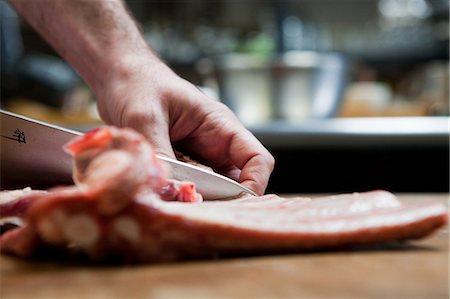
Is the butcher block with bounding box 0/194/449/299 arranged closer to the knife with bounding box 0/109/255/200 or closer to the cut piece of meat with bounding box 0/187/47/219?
the cut piece of meat with bounding box 0/187/47/219

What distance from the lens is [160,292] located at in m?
0.67

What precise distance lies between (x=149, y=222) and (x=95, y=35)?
89 cm

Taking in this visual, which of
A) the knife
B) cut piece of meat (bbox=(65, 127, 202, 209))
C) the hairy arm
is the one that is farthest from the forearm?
cut piece of meat (bbox=(65, 127, 202, 209))

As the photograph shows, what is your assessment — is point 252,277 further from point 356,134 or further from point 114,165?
point 356,134

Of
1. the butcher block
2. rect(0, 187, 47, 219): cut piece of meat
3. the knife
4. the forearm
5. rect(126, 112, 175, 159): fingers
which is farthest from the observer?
the forearm

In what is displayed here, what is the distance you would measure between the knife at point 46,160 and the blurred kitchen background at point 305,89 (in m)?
1.40

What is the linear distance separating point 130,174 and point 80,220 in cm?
7

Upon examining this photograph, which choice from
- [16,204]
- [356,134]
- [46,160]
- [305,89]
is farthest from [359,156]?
[16,204]

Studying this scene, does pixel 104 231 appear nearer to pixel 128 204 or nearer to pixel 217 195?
pixel 128 204

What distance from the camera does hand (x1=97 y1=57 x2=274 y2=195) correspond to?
4.27 ft

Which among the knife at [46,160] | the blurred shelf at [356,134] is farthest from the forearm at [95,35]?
the blurred shelf at [356,134]

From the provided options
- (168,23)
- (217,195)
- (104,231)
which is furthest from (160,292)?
(168,23)

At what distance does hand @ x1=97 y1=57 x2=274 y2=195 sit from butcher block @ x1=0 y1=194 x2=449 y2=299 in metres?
0.47

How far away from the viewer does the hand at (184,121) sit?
1301mm
